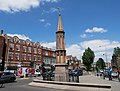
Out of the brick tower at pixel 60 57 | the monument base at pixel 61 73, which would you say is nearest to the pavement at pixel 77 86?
the monument base at pixel 61 73

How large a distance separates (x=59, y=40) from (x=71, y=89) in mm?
7458

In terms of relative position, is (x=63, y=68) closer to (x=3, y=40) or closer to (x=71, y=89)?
(x=71, y=89)

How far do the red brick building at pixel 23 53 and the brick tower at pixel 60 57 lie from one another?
143ft

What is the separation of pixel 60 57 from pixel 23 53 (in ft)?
165

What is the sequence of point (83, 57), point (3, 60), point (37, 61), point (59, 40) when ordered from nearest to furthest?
point (59, 40)
point (3, 60)
point (37, 61)
point (83, 57)

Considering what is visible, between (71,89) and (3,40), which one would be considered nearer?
(71,89)

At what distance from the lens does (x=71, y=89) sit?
700 inches

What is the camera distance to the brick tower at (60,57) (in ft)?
73.3

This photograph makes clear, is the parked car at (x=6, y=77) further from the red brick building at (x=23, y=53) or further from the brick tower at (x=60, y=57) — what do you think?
the red brick building at (x=23, y=53)

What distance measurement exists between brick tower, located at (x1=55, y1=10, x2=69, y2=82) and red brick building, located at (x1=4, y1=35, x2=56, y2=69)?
4373 centimetres

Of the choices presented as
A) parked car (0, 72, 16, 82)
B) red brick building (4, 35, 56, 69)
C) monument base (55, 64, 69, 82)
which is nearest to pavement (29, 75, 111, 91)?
monument base (55, 64, 69, 82)

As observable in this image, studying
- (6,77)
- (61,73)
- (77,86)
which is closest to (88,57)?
(6,77)

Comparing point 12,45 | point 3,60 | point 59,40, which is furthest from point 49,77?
point 12,45

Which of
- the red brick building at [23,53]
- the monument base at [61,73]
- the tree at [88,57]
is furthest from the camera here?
the tree at [88,57]
